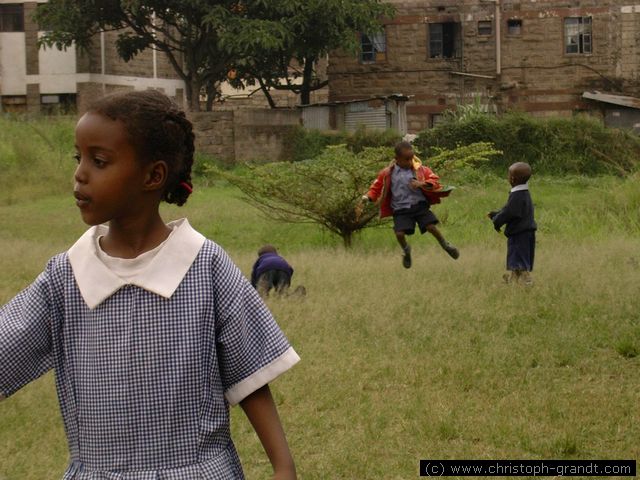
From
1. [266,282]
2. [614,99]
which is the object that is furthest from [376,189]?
[614,99]

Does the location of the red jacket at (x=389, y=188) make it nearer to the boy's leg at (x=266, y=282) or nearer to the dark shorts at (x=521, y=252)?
the dark shorts at (x=521, y=252)

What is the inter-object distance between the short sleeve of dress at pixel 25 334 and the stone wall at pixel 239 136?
26.6 metres

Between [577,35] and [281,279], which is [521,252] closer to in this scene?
[281,279]

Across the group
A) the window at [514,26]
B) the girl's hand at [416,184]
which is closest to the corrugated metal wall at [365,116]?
the window at [514,26]

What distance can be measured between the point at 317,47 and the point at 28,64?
9.82 metres

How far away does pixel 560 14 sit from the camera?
3294cm

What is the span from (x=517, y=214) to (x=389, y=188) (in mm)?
1578

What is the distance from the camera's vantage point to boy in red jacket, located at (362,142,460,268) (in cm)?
1104

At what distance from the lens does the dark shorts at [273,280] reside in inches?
399

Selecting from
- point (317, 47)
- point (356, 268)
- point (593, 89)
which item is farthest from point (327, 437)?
point (593, 89)

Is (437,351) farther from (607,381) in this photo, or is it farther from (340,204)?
(340,204)

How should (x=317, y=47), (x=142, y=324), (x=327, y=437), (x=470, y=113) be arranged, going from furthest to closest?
1. (x=317, y=47)
2. (x=470, y=113)
3. (x=327, y=437)
4. (x=142, y=324)

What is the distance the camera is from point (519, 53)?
33.0 m

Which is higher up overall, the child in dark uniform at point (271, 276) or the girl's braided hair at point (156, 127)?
the girl's braided hair at point (156, 127)
